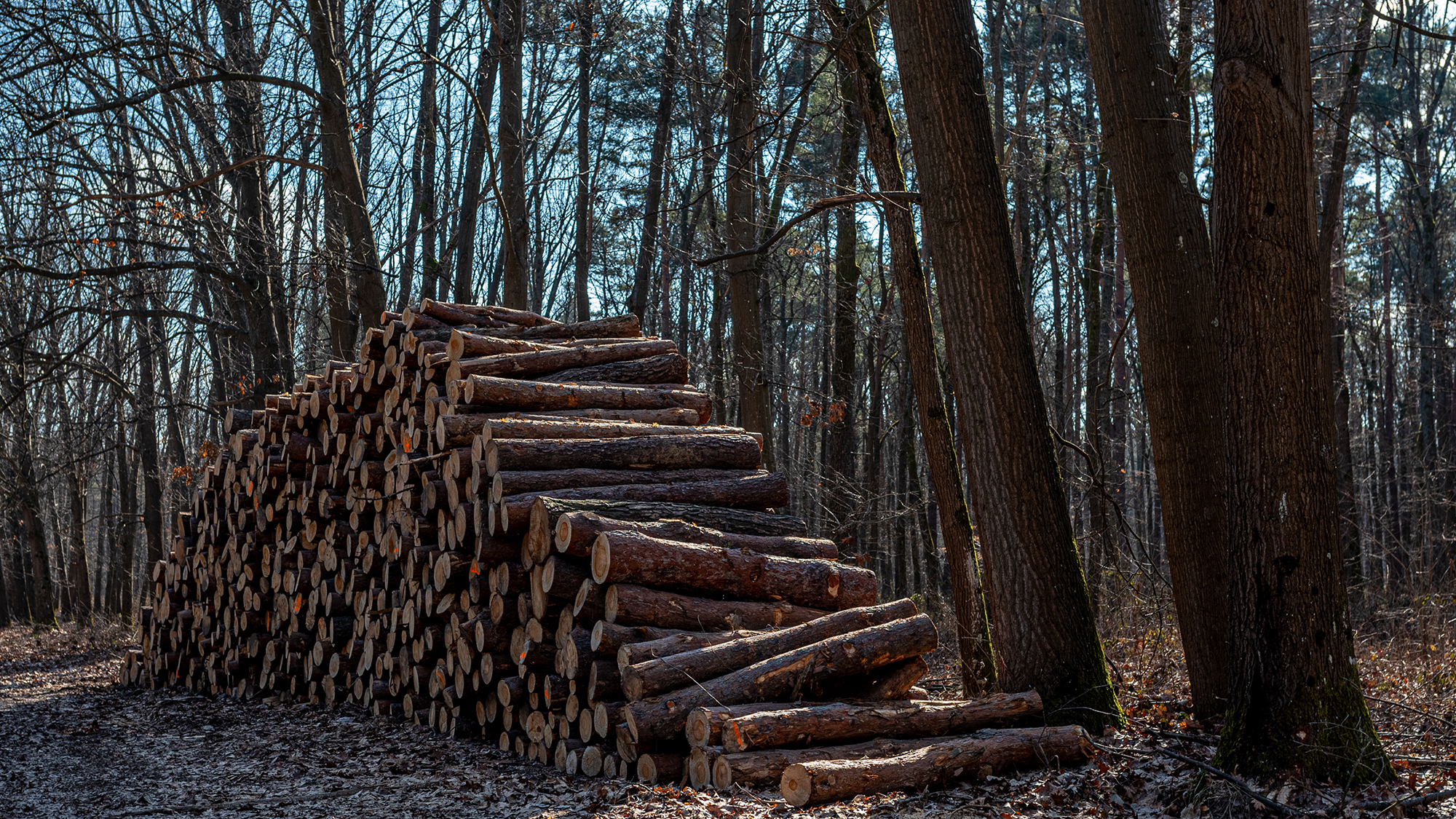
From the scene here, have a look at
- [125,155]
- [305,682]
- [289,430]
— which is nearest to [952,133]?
[289,430]

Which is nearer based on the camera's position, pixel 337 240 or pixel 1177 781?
pixel 1177 781

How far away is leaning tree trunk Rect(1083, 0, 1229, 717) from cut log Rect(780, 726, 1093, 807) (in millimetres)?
1274

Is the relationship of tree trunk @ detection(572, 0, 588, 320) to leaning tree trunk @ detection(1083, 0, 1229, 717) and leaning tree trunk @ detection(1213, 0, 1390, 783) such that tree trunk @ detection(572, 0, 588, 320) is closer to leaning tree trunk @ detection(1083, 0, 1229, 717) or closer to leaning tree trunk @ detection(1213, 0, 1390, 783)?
leaning tree trunk @ detection(1083, 0, 1229, 717)

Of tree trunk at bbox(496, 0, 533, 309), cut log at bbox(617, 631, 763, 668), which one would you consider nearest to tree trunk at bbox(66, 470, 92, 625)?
tree trunk at bbox(496, 0, 533, 309)

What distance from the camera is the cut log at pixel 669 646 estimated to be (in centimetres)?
559

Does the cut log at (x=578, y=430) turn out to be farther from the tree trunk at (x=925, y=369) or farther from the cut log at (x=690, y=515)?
the tree trunk at (x=925, y=369)

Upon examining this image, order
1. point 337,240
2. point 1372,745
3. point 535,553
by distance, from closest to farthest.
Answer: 1. point 1372,745
2. point 535,553
3. point 337,240

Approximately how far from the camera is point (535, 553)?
245 inches

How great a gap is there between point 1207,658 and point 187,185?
11015 mm

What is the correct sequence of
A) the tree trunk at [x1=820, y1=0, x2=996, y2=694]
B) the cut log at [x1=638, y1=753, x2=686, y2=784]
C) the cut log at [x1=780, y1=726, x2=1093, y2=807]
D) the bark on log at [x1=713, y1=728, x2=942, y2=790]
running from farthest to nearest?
the tree trunk at [x1=820, y1=0, x2=996, y2=694] < the cut log at [x1=638, y1=753, x2=686, y2=784] < the bark on log at [x1=713, y1=728, x2=942, y2=790] < the cut log at [x1=780, y1=726, x2=1093, y2=807]

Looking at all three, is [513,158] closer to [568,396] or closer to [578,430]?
[568,396]

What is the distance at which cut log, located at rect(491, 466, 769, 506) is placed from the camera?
6.57 metres

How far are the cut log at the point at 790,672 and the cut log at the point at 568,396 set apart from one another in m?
2.67

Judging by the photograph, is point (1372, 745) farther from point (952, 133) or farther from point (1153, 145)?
point (952, 133)
